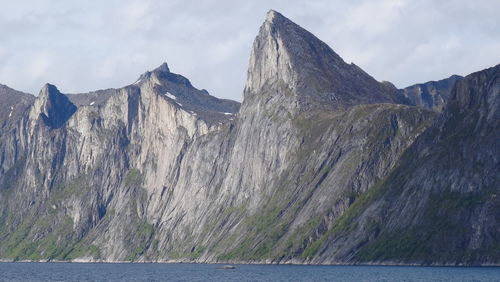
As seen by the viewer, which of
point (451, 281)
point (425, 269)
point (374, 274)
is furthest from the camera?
point (425, 269)

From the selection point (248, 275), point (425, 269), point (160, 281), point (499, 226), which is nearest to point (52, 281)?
point (160, 281)

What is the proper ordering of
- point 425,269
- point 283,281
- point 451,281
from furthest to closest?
point 425,269 → point 283,281 → point 451,281

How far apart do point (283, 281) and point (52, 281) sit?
49.3 metres

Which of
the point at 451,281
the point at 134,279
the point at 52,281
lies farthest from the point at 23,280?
the point at 451,281

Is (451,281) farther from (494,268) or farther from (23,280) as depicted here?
(23,280)

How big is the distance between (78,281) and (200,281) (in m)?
27.0

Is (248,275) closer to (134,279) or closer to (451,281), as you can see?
(134,279)

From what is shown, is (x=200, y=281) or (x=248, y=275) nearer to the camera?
(x=200, y=281)

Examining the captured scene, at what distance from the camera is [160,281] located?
184 metres

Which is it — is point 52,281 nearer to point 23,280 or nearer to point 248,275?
point 23,280

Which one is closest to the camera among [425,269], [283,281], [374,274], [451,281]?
[451,281]

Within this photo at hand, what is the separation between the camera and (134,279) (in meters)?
194

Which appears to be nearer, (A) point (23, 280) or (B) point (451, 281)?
(B) point (451, 281)

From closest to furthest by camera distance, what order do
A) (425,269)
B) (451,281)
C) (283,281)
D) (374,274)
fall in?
(451,281)
(283,281)
(374,274)
(425,269)
